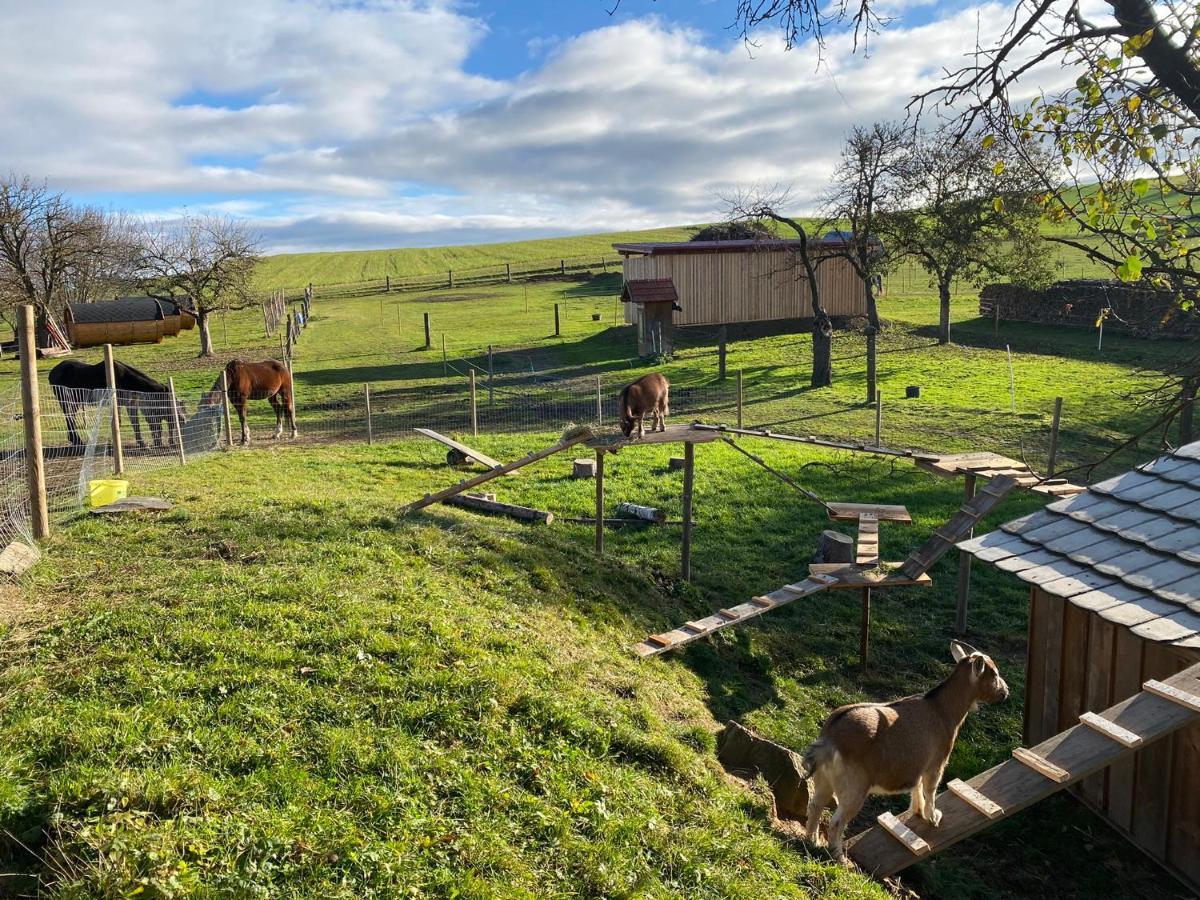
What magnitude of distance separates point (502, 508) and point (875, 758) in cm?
875

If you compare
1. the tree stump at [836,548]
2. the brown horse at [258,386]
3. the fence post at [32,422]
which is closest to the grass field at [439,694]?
the fence post at [32,422]

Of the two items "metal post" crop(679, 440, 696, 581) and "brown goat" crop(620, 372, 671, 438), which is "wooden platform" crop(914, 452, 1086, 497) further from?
"brown goat" crop(620, 372, 671, 438)

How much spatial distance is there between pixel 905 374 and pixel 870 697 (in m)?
21.1

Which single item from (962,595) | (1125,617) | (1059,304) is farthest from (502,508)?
(1059,304)

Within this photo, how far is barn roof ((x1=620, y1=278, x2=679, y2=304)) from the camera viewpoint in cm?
3366

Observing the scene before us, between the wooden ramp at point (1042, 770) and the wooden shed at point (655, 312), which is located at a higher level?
the wooden shed at point (655, 312)

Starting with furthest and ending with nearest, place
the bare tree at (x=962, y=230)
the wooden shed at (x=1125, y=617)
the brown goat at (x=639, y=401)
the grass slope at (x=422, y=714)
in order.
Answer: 1. the bare tree at (x=962, y=230)
2. the brown goat at (x=639, y=401)
3. the wooden shed at (x=1125, y=617)
4. the grass slope at (x=422, y=714)

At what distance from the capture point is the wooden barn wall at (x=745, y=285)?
35125 millimetres

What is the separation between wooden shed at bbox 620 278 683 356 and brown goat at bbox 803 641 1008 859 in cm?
2734

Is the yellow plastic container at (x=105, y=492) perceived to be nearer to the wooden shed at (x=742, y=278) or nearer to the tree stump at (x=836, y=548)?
the tree stump at (x=836, y=548)

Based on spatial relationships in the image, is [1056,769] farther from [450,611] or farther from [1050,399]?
[1050,399]

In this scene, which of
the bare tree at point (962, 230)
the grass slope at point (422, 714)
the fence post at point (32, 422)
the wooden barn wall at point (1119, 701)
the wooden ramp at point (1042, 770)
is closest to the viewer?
the grass slope at point (422, 714)

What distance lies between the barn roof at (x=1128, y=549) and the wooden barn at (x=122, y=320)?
1335 inches

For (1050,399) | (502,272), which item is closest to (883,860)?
(1050,399)
